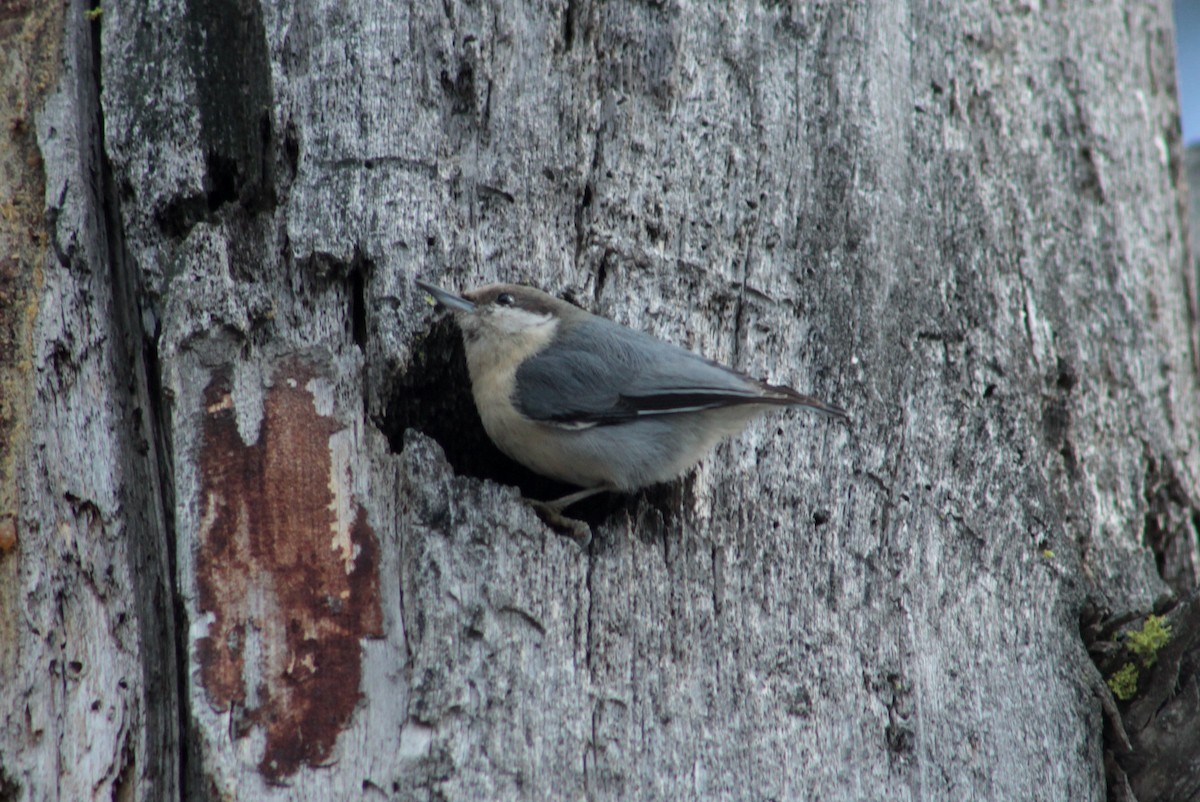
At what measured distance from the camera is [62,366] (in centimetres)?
244

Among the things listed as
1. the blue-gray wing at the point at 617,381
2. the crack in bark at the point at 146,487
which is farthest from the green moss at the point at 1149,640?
the crack in bark at the point at 146,487

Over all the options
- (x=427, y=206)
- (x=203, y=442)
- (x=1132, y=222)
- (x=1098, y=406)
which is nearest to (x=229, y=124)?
(x=427, y=206)

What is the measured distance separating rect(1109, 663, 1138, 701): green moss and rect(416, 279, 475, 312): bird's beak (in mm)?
1625

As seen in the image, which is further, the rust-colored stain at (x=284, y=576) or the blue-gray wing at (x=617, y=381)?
the blue-gray wing at (x=617, y=381)

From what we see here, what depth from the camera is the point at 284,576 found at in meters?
2.21

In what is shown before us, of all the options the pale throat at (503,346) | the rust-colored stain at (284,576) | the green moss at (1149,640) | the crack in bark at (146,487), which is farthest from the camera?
the pale throat at (503,346)

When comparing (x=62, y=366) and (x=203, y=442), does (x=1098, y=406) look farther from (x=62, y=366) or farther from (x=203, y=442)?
(x=62, y=366)

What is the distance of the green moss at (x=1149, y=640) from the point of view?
254 centimetres

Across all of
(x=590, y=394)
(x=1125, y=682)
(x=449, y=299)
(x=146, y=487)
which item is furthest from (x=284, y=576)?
(x=1125, y=682)

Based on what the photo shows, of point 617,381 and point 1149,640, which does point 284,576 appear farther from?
point 1149,640

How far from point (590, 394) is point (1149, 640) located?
4.40ft

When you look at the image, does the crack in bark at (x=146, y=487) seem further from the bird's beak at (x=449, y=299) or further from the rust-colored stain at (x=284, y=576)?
the bird's beak at (x=449, y=299)

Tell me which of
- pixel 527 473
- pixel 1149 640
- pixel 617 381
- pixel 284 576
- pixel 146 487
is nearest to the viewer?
pixel 284 576

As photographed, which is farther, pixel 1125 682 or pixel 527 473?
pixel 527 473
